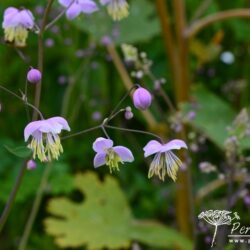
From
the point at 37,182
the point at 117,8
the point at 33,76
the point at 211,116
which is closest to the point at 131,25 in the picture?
the point at 211,116

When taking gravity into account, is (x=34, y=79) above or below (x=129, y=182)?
below

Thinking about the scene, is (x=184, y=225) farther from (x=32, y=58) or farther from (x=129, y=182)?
(x=32, y=58)

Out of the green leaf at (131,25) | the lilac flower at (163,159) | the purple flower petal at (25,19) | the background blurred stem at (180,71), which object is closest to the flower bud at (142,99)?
the lilac flower at (163,159)

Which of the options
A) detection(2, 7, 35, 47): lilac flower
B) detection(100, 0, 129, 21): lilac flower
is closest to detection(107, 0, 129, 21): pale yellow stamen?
detection(100, 0, 129, 21): lilac flower

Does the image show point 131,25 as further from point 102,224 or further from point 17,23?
point 17,23

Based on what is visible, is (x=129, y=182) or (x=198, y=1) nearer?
(x=129, y=182)

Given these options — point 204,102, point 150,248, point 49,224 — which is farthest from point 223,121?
point 49,224
